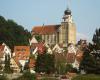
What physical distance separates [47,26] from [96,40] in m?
88.2

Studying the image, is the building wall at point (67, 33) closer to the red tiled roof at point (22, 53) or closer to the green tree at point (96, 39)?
the red tiled roof at point (22, 53)

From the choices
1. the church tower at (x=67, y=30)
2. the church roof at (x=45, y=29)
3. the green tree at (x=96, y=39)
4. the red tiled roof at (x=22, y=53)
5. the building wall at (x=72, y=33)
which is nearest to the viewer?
the green tree at (x=96, y=39)

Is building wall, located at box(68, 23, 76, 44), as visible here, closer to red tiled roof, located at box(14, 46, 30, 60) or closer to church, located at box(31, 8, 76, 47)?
church, located at box(31, 8, 76, 47)

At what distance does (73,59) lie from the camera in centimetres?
9094

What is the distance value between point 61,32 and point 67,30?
315cm

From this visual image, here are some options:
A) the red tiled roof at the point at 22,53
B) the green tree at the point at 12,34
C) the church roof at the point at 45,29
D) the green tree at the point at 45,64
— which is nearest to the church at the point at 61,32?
the church roof at the point at 45,29

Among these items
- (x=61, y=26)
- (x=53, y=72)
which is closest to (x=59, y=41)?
(x=61, y=26)

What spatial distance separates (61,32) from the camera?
490ft

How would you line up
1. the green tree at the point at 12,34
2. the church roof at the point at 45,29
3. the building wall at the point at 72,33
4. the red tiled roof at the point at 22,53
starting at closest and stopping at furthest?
the red tiled roof at the point at 22,53
the green tree at the point at 12,34
the building wall at the point at 72,33
the church roof at the point at 45,29

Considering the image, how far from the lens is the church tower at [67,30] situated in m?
145

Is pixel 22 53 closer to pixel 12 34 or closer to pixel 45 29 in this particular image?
pixel 12 34

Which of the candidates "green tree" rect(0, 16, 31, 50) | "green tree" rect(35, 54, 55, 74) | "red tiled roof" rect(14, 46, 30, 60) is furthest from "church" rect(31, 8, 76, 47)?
"green tree" rect(35, 54, 55, 74)

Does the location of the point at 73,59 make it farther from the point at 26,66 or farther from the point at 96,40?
the point at 96,40

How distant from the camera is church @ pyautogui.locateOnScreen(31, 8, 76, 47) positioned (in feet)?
477
